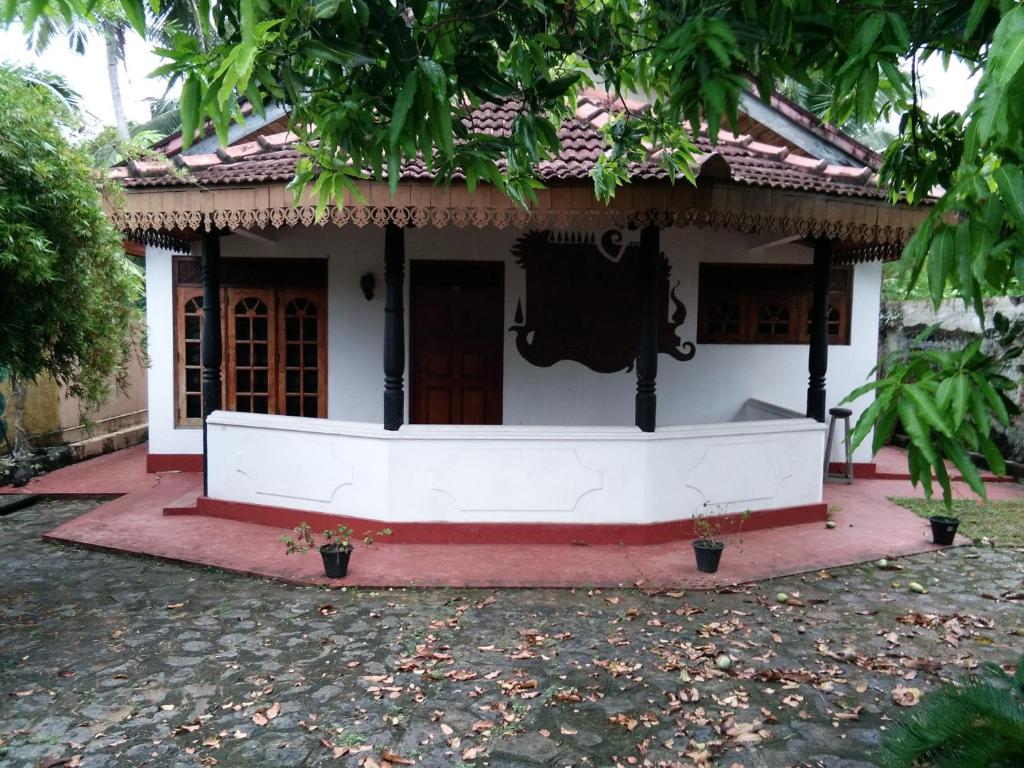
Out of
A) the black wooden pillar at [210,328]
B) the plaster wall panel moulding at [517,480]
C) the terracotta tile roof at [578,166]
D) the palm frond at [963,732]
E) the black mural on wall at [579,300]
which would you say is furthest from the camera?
the black mural on wall at [579,300]

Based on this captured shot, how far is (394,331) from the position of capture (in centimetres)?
598

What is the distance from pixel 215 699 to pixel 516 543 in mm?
2872

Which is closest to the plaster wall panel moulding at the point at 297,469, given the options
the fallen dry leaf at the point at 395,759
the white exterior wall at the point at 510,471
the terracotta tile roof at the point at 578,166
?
the white exterior wall at the point at 510,471

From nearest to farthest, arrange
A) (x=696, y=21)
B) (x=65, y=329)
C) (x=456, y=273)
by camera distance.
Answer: (x=696, y=21) < (x=65, y=329) < (x=456, y=273)

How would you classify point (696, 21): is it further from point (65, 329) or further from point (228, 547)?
point (228, 547)

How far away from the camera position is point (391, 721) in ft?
10.7

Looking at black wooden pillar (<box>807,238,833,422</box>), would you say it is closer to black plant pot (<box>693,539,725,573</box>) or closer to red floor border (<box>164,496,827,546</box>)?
red floor border (<box>164,496,827,546</box>)

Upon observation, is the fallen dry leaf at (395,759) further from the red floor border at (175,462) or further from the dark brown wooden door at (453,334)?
the red floor border at (175,462)

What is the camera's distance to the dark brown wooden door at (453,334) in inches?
300

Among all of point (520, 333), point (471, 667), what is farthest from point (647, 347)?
point (471, 667)

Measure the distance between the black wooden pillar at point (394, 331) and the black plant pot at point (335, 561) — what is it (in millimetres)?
1184

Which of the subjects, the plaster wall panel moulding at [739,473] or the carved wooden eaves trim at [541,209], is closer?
the carved wooden eaves trim at [541,209]

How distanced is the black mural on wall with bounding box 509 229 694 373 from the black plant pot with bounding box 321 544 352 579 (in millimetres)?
3299

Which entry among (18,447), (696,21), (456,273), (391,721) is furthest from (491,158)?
(18,447)
